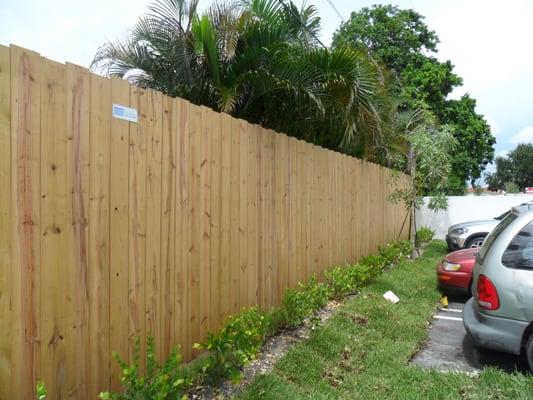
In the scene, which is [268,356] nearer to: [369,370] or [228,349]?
[228,349]

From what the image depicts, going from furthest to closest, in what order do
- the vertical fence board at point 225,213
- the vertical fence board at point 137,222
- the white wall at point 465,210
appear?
the white wall at point 465,210, the vertical fence board at point 225,213, the vertical fence board at point 137,222

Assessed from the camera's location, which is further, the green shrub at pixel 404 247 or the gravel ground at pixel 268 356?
the green shrub at pixel 404 247

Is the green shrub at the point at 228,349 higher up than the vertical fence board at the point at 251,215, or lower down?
lower down

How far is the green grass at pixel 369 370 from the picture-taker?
3.46m

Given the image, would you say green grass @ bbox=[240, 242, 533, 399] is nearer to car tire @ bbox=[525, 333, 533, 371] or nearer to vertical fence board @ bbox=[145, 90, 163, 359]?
car tire @ bbox=[525, 333, 533, 371]

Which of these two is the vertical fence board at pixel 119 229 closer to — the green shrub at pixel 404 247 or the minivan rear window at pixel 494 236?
the minivan rear window at pixel 494 236

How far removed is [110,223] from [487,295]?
327 centimetres

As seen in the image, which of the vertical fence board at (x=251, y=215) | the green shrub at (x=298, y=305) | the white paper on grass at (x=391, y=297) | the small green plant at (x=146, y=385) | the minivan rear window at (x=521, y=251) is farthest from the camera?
the white paper on grass at (x=391, y=297)

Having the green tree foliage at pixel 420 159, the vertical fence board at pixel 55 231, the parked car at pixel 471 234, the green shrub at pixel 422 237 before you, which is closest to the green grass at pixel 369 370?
the vertical fence board at pixel 55 231

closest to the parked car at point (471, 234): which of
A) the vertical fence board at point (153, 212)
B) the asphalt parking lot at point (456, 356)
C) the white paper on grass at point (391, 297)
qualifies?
the white paper on grass at point (391, 297)

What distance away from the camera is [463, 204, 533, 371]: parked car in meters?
3.80

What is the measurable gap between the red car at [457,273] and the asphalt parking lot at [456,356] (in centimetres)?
123

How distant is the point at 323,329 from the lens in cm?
477

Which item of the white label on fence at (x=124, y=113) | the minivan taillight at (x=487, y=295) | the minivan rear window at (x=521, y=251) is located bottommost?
the minivan taillight at (x=487, y=295)
